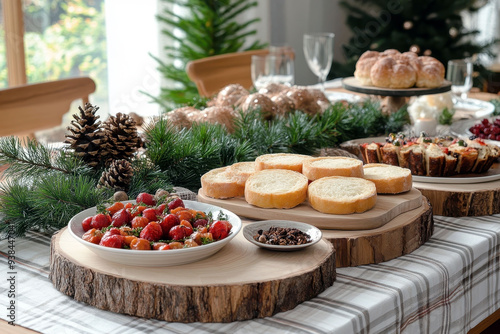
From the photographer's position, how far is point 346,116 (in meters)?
1.62

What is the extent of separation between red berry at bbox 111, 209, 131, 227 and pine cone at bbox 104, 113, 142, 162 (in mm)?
307

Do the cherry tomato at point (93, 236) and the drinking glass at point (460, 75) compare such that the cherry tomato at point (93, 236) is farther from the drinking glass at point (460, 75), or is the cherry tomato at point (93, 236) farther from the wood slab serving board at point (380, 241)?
the drinking glass at point (460, 75)

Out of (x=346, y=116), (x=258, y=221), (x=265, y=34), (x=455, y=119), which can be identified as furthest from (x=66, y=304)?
(x=265, y=34)

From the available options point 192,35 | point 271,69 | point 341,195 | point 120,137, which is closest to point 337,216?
point 341,195

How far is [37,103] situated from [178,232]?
1332mm

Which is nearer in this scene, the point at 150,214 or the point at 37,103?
the point at 150,214

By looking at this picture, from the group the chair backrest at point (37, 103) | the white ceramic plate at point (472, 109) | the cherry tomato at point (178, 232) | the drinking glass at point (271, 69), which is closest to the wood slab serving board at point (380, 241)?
the cherry tomato at point (178, 232)

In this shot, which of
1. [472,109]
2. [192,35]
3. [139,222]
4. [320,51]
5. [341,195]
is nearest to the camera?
[139,222]

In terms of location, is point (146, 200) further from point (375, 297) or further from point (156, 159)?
point (375, 297)

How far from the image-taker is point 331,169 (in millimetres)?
1146

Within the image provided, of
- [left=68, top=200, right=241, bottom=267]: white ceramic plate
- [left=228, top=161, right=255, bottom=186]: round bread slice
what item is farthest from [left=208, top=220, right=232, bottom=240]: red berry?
[left=228, top=161, right=255, bottom=186]: round bread slice

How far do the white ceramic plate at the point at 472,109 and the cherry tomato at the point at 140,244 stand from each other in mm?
1308

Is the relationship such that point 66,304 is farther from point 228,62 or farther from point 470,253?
point 228,62

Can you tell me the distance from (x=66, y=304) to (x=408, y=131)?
3.49 ft
